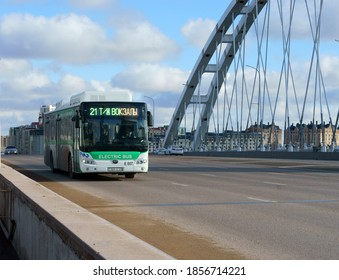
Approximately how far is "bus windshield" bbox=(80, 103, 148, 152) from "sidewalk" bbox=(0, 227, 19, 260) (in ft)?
34.1

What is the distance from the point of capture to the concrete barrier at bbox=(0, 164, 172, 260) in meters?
6.51

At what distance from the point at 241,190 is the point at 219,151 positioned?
181 ft

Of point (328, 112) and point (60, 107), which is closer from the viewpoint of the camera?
point (60, 107)

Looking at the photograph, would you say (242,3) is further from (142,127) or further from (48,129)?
(142,127)

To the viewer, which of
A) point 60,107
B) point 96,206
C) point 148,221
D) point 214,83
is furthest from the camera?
point 214,83

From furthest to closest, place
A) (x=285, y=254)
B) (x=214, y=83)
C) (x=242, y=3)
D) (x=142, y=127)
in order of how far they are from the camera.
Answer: (x=214, y=83) < (x=242, y=3) < (x=142, y=127) < (x=285, y=254)

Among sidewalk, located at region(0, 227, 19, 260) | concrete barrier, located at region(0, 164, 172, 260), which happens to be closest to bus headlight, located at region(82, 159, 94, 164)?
concrete barrier, located at region(0, 164, 172, 260)

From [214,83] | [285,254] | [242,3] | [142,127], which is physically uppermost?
[242,3]

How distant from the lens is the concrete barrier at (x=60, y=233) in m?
6.51

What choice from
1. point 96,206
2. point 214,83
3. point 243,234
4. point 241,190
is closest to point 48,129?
point 241,190

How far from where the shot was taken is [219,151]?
75.2 meters

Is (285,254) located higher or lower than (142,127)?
lower

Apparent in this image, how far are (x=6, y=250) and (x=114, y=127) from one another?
12106 mm

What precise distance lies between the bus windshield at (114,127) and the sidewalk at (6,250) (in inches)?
409
